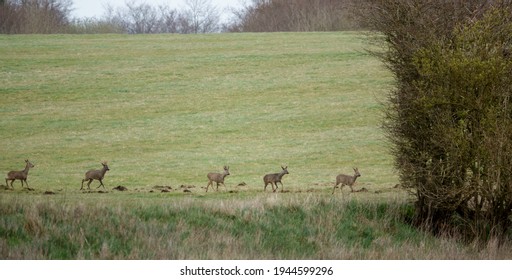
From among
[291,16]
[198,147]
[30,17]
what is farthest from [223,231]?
[291,16]

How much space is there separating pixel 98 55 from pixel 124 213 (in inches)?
1811

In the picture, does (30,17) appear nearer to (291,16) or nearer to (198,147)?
(291,16)

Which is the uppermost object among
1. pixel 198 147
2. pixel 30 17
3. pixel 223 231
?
pixel 30 17

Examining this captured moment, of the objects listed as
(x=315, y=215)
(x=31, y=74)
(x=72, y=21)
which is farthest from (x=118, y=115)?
(x=72, y=21)

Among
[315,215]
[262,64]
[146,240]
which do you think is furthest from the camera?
[262,64]

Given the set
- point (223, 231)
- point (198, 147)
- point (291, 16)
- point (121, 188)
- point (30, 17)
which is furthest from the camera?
point (291, 16)

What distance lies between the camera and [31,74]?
177 feet

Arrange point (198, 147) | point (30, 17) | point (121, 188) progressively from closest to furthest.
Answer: point (121, 188)
point (198, 147)
point (30, 17)

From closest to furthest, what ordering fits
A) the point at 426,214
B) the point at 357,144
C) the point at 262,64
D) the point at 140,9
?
1. the point at 426,214
2. the point at 357,144
3. the point at 262,64
4. the point at 140,9

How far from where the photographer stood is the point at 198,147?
37531 millimetres

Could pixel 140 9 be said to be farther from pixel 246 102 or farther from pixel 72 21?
pixel 246 102

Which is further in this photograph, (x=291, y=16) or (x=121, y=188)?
(x=291, y=16)

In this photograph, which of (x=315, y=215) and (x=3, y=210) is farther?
(x=315, y=215)

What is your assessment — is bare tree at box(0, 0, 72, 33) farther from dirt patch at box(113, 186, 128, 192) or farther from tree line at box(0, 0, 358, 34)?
dirt patch at box(113, 186, 128, 192)
